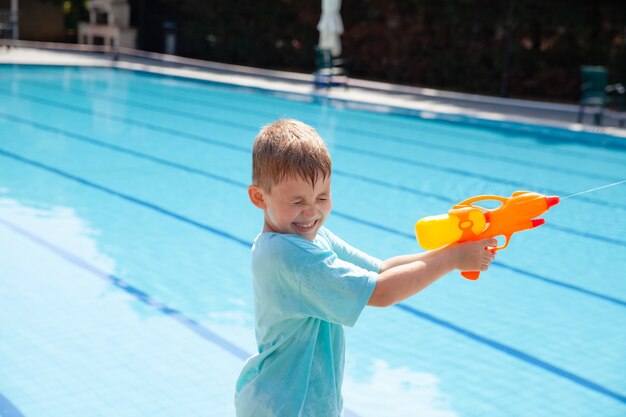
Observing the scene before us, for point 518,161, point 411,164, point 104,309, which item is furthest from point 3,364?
point 518,161

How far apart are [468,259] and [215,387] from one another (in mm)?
1948

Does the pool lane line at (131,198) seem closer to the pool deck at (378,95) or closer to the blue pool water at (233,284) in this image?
the blue pool water at (233,284)

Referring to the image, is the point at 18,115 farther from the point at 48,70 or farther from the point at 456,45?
the point at 456,45

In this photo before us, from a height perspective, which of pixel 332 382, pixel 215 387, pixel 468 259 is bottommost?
pixel 215 387

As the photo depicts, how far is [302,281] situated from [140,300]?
112 inches

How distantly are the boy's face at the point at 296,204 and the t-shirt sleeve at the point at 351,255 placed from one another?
0.18 metres

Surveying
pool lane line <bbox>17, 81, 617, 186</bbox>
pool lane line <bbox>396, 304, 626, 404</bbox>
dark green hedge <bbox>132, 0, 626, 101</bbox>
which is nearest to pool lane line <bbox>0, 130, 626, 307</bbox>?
pool lane line <bbox>396, 304, 626, 404</bbox>

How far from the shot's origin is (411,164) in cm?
Result: 877

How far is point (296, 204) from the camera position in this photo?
5.34 feet

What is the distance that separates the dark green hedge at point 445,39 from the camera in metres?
15.0

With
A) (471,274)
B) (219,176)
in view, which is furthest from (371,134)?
(471,274)

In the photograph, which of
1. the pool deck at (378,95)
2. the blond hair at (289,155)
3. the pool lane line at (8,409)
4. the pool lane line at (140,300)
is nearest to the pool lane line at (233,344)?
the pool lane line at (140,300)

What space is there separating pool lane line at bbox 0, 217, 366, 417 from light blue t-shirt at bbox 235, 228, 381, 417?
1.50 meters

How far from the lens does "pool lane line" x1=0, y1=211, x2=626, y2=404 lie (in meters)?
3.59
